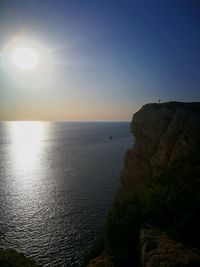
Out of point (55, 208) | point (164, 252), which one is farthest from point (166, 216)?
point (55, 208)

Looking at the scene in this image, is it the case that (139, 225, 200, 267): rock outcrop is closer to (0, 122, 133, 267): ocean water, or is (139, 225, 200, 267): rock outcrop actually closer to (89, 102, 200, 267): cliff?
(89, 102, 200, 267): cliff

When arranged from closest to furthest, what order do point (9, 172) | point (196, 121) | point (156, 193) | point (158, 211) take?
1. point (158, 211)
2. point (156, 193)
3. point (196, 121)
4. point (9, 172)

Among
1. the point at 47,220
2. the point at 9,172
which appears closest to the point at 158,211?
the point at 47,220

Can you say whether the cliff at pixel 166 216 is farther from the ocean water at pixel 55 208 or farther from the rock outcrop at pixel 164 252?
the ocean water at pixel 55 208

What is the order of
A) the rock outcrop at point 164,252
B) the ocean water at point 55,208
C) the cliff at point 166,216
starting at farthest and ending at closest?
the ocean water at point 55,208 < the cliff at point 166,216 < the rock outcrop at point 164,252

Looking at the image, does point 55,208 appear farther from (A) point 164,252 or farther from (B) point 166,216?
(A) point 164,252

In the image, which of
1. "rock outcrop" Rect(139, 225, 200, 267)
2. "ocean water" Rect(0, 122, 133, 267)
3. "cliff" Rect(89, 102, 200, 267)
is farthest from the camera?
"ocean water" Rect(0, 122, 133, 267)

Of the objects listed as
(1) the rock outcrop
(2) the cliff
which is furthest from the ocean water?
(1) the rock outcrop

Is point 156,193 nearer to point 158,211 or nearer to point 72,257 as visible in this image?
point 158,211

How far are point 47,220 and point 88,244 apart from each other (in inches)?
551

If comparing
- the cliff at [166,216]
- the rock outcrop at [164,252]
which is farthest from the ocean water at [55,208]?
the rock outcrop at [164,252]

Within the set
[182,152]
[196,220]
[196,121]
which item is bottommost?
[196,220]

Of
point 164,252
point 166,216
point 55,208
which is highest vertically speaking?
point 164,252

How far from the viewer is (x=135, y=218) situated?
18.5m
